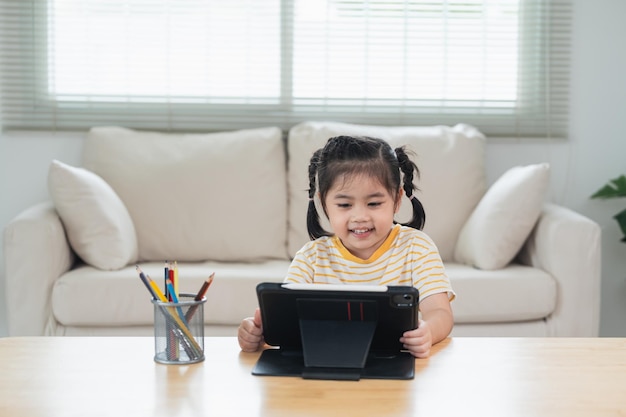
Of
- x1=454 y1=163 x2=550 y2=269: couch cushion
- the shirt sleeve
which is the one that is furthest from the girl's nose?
x1=454 y1=163 x2=550 y2=269: couch cushion

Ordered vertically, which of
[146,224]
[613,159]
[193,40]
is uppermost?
[193,40]

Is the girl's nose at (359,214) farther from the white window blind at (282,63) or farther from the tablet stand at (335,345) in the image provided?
the white window blind at (282,63)

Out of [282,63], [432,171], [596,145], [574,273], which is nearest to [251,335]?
[574,273]

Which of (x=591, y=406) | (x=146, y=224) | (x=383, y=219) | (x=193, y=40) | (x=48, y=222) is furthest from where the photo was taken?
(x=193, y=40)

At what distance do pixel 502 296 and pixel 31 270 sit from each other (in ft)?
4.98

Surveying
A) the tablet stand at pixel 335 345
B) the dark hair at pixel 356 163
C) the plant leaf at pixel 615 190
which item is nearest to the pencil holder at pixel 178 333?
the tablet stand at pixel 335 345

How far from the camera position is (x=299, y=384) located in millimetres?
1225

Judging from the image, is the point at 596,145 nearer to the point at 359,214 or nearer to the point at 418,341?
the point at 359,214

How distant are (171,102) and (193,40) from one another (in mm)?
267

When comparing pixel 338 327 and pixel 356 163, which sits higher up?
pixel 356 163

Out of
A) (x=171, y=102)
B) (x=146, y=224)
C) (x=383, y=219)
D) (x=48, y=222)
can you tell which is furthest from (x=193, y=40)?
(x=383, y=219)

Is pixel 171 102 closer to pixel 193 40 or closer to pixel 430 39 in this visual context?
pixel 193 40

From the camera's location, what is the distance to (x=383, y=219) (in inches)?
63.9

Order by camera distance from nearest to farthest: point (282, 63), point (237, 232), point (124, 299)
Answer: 1. point (124, 299)
2. point (237, 232)
3. point (282, 63)
